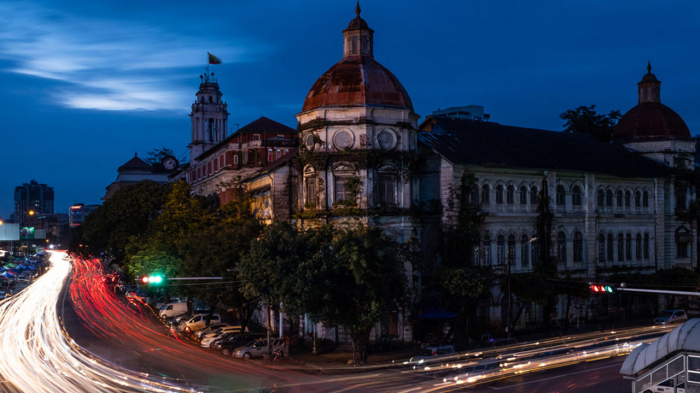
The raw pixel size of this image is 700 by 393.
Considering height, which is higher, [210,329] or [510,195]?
[510,195]

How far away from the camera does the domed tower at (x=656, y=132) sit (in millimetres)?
61844

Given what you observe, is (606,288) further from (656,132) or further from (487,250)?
(656,132)

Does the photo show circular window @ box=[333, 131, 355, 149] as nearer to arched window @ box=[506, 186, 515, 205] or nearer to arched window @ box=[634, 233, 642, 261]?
arched window @ box=[506, 186, 515, 205]

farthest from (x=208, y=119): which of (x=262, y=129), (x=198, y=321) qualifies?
(x=198, y=321)

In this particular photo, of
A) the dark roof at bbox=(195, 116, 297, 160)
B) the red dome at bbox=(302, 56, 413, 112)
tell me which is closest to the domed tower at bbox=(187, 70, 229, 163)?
the dark roof at bbox=(195, 116, 297, 160)

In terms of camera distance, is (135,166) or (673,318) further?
(135,166)

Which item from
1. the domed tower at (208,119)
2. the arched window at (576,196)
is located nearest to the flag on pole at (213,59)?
the domed tower at (208,119)

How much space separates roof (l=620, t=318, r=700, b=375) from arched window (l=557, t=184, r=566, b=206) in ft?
90.7

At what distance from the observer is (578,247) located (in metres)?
54.8

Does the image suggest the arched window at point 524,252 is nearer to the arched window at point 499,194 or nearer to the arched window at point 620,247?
the arched window at point 499,194

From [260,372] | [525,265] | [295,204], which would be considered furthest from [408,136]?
[260,372]

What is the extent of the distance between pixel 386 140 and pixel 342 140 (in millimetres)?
2841

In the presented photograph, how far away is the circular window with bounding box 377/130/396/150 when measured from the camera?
147 feet

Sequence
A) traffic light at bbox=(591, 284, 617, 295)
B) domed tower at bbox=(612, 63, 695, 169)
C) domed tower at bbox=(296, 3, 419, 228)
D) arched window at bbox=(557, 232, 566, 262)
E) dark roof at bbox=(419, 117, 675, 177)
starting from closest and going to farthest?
traffic light at bbox=(591, 284, 617, 295) < domed tower at bbox=(296, 3, 419, 228) < dark roof at bbox=(419, 117, 675, 177) < arched window at bbox=(557, 232, 566, 262) < domed tower at bbox=(612, 63, 695, 169)
